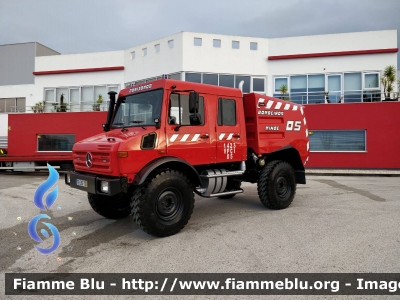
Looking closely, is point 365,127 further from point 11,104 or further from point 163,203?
point 11,104

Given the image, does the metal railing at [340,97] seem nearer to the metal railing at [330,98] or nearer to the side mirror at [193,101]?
the metal railing at [330,98]

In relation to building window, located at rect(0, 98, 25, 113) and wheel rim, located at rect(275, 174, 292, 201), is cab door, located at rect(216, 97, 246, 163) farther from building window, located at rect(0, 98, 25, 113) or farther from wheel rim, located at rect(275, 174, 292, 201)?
building window, located at rect(0, 98, 25, 113)

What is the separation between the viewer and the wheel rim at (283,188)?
23.1 feet

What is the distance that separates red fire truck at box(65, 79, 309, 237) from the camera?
478 cm

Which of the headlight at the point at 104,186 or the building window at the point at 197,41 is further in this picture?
the building window at the point at 197,41

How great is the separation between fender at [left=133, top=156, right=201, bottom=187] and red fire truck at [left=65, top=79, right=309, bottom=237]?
2 centimetres

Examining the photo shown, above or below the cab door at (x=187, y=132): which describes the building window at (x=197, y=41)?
above

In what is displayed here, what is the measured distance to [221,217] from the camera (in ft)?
21.0

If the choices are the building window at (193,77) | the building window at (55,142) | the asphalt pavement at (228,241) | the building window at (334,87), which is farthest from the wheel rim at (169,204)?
the building window at (334,87)

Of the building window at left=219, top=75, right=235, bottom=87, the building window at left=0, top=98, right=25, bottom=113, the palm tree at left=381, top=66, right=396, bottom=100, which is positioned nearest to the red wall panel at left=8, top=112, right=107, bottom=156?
the building window at left=0, top=98, right=25, bottom=113

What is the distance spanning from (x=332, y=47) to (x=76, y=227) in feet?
56.6

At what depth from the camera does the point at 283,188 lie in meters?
7.15

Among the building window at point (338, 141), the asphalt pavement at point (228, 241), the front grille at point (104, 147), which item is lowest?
the asphalt pavement at point (228, 241)

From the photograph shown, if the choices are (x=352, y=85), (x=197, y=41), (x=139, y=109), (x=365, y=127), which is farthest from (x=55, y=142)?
(x=352, y=85)
